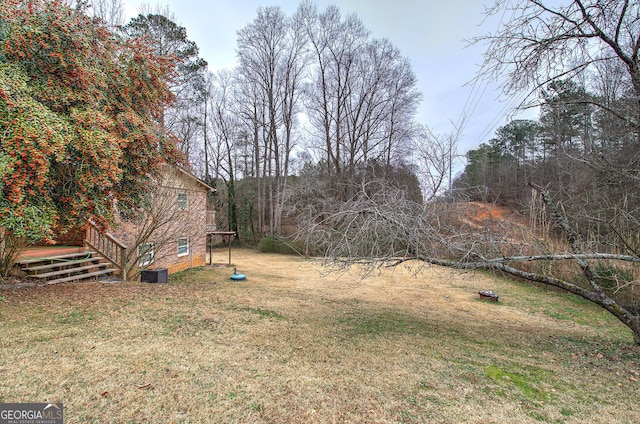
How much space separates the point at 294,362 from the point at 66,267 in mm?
7025

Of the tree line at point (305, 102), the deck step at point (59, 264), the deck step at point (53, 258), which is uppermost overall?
the tree line at point (305, 102)

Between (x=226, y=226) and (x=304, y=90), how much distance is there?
12984 mm

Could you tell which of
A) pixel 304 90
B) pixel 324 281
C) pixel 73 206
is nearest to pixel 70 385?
Result: pixel 73 206

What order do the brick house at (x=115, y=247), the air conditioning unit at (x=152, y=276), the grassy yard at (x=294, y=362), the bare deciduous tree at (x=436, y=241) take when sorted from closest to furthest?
1. the grassy yard at (x=294, y=362)
2. the bare deciduous tree at (x=436, y=241)
3. the brick house at (x=115, y=247)
4. the air conditioning unit at (x=152, y=276)

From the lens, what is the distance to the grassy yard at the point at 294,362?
244 centimetres

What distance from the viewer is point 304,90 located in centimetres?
2252

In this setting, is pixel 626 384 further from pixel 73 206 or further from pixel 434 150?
pixel 73 206

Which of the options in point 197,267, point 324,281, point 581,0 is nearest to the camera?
point 581,0

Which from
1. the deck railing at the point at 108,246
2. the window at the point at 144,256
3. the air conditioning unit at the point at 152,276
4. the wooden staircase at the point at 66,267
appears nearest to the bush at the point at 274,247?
the window at the point at 144,256

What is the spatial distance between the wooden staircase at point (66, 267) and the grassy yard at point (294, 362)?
1.12 m

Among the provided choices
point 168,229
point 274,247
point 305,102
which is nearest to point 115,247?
point 168,229

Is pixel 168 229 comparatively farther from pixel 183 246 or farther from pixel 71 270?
pixel 183 246

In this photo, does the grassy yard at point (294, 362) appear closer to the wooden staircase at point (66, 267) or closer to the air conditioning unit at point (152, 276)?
the wooden staircase at point (66, 267)

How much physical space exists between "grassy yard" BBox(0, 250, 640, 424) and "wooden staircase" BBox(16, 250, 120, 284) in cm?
112
